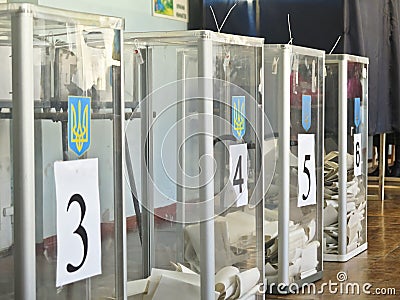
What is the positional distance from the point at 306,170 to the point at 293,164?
0.11 meters

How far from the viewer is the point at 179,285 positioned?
8.07ft

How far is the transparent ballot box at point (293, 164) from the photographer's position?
3.01 meters

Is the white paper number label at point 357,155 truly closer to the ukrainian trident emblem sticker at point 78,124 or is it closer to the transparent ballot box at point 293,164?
the transparent ballot box at point 293,164

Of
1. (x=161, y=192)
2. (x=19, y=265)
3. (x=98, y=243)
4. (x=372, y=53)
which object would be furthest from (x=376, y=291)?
(x=372, y=53)

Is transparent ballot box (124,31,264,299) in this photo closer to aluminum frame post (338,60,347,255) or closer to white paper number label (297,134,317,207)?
white paper number label (297,134,317,207)

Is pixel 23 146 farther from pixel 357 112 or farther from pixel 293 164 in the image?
pixel 357 112

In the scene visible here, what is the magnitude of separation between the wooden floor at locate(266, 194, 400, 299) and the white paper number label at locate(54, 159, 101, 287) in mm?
1145

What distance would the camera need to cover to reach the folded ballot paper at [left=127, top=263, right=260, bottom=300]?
246 centimetres

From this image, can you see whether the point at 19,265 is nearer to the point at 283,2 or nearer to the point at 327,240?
the point at 327,240

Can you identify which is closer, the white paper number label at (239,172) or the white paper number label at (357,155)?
the white paper number label at (239,172)

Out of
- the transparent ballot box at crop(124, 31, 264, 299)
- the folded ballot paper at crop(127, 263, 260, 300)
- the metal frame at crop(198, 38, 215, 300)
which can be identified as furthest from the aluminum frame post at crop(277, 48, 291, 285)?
the metal frame at crop(198, 38, 215, 300)

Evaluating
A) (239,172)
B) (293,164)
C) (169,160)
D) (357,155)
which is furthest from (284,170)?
(357,155)

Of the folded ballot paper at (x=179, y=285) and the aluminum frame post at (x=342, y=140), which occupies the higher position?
the aluminum frame post at (x=342, y=140)

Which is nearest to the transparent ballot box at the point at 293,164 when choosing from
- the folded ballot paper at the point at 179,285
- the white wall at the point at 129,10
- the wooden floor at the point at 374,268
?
the wooden floor at the point at 374,268
